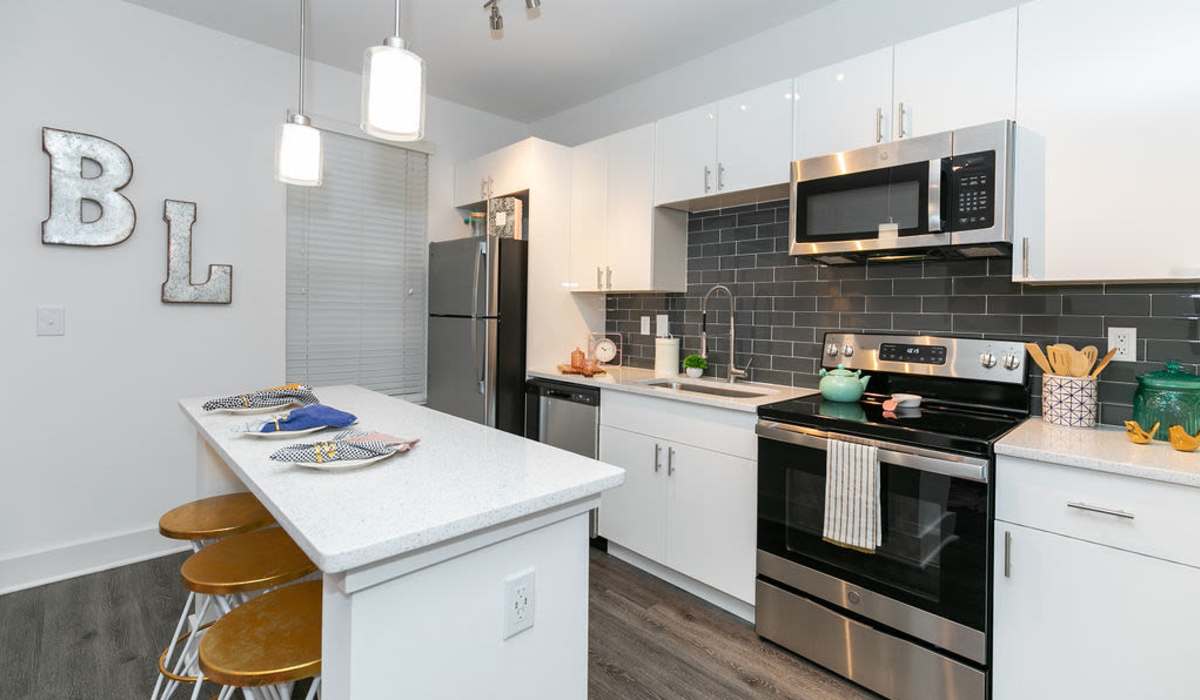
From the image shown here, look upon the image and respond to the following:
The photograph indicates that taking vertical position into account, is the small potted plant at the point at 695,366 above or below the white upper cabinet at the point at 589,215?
below

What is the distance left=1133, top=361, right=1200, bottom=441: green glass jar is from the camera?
1690 mm

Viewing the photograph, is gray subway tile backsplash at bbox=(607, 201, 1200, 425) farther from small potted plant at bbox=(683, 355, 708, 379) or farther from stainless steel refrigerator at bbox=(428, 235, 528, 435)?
stainless steel refrigerator at bbox=(428, 235, 528, 435)

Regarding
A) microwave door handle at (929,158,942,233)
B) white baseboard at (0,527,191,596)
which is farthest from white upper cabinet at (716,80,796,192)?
white baseboard at (0,527,191,596)

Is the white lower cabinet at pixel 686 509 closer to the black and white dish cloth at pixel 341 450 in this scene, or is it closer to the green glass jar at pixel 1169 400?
the green glass jar at pixel 1169 400

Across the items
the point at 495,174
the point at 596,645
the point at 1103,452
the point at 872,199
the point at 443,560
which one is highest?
the point at 495,174

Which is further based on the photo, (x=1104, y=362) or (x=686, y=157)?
(x=686, y=157)

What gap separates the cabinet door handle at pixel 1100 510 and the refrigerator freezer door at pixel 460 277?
2.67 metres

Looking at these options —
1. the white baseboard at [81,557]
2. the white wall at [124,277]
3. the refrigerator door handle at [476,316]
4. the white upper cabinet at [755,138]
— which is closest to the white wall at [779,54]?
the white upper cabinet at [755,138]

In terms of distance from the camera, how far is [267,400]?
1.99m

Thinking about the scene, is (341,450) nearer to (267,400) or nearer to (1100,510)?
(267,400)

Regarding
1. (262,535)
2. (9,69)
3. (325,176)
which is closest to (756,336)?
(262,535)

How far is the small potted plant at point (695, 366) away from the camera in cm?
318

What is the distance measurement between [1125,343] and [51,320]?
4351 mm

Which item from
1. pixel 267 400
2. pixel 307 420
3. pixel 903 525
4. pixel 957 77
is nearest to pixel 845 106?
pixel 957 77
